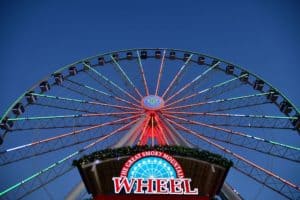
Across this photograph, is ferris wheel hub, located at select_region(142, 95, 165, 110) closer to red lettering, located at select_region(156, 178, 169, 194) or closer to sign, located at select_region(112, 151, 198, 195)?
sign, located at select_region(112, 151, 198, 195)

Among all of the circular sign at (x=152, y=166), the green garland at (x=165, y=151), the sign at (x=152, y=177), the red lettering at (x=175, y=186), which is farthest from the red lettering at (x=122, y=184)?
the red lettering at (x=175, y=186)

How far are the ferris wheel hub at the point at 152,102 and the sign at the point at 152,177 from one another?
32.4 ft

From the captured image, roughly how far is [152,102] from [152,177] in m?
11.7

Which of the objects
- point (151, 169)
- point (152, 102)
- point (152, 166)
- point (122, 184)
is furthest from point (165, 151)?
point (152, 102)

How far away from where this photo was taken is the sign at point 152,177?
805 inches

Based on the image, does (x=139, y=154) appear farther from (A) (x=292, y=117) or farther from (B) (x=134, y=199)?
(A) (x=292, y=117)

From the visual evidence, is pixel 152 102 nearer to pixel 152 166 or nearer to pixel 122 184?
pixel 152 166

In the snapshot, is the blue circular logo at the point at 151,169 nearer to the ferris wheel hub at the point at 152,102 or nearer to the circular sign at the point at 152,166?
the circular sign at the point at 152,166

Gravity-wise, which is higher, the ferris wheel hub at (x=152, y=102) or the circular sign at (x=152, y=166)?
the ferris wheel hub at (x=152, y=102)

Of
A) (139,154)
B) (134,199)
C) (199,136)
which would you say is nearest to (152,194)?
(134,199)

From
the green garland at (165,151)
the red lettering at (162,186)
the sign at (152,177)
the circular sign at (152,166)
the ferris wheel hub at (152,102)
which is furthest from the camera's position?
→ the ferris wheel hub at (152,102)

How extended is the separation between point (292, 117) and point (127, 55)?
15213 mm

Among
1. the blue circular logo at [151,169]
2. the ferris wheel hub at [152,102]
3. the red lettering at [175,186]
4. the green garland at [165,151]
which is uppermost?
the ferris wheel hub at [152,102]

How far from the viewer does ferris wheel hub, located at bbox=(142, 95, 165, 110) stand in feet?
105
